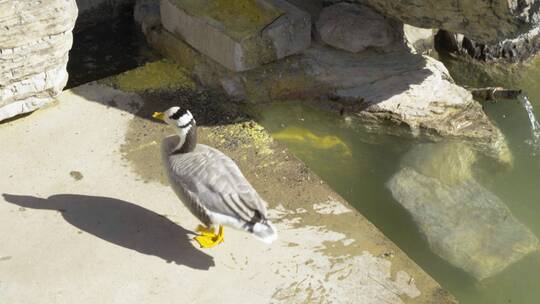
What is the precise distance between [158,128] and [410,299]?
9.01 feet

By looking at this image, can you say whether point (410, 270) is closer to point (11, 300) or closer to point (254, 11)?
point (11, 300)

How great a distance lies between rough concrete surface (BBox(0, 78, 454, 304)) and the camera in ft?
16.4

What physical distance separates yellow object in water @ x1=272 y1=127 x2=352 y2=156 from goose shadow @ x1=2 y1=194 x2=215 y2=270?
5.68ft

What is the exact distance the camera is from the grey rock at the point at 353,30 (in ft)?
24.0

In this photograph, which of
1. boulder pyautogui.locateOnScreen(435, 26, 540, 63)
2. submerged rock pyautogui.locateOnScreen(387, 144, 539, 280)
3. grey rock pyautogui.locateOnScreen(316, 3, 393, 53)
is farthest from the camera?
boulder pyautogui.locateOnScreen(435, 26, 540, 63)

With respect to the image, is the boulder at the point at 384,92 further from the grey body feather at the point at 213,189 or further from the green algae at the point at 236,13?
the grey body feather at the point at 213,189

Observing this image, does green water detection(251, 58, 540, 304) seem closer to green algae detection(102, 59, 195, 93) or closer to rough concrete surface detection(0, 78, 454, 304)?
rough concrete surface detection(0, 78, 454, 304)

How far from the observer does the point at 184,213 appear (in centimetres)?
562

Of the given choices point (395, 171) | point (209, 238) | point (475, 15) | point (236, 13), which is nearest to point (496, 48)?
point (475, 15)

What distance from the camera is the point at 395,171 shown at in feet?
21.4

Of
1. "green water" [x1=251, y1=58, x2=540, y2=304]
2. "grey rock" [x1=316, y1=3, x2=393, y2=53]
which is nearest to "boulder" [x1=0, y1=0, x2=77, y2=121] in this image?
"green water" [x1=251, y1=58, x2=540, y2=304]

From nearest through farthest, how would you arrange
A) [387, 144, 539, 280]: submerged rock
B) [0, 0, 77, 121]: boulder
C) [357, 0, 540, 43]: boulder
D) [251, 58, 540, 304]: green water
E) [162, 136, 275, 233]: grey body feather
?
[162, 136, 275, 233]: grey body feather, [251, 58, 540, 304]: green water, [387, 144, 539, 280]: submerged rock, [0, 0, 77, 121]: boulder, [357, 0, 540, 43]: boulder

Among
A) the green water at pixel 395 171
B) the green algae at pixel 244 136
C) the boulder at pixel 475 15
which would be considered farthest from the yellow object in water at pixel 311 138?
the boulder at pixel 475 15

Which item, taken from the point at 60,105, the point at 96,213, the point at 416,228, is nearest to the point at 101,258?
the point at 96,213
